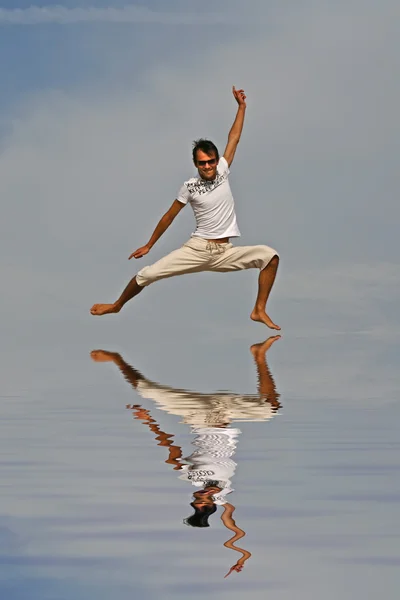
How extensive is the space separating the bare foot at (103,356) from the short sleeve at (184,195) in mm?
2010

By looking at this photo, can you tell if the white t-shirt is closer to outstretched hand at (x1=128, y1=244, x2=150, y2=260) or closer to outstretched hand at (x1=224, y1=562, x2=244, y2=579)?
outstretched hand at (x1=128, y1=244, x2=150, y2=260)

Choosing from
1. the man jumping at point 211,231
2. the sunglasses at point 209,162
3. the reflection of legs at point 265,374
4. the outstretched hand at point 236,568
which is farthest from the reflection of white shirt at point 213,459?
the man jumping at point 211,231

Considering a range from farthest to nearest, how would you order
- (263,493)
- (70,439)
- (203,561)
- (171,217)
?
1. (171,217)
2. (70,439)
3. (263,493)
4. (203,561)

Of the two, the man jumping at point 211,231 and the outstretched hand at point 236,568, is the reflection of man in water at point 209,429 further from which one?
the man jumping at point 211,231

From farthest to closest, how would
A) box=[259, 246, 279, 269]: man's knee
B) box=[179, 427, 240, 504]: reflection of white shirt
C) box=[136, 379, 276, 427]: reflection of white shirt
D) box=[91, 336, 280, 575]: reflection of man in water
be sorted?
box=[259, 246, 279, 269]: man's knee < box=[136, 379, 276, 427]: reflection of white shirt < box=[179, 427, 240, 504]: reflection of white shirt < box=[91, 336, 280, 575]: reflection of man in water

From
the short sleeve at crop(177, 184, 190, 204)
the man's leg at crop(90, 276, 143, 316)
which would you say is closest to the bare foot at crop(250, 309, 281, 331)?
the man's leg at crop(90, 276, 143, 316)

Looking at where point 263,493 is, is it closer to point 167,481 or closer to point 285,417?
point 167,481

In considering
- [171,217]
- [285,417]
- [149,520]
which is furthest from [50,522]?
[171,217]

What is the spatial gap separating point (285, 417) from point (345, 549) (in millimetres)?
3265

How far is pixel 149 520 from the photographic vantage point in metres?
3.86

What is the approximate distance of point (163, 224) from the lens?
491 inches

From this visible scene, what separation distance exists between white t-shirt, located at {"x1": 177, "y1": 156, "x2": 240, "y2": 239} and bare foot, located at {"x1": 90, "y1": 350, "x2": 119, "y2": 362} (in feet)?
5.91

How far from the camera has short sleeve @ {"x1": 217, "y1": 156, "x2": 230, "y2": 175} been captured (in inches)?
485

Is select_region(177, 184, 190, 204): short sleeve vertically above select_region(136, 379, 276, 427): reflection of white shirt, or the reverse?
select_region(177, 184, 190, 204): short sleeve
